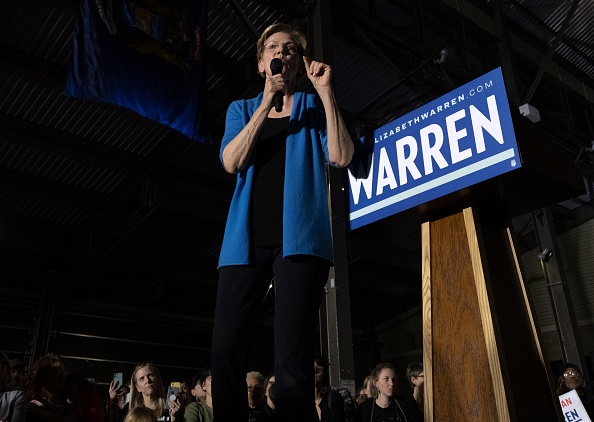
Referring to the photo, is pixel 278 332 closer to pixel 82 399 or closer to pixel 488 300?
pixel 488 300

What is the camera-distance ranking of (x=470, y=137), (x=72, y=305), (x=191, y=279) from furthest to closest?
(x=191, y=279) → (x=72, y=305) → (x=470, y=137)

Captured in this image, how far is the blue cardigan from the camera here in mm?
1113

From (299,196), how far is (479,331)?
0.45 meters

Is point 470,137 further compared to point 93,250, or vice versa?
point 93,250

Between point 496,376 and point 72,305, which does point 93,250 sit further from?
point 496,376

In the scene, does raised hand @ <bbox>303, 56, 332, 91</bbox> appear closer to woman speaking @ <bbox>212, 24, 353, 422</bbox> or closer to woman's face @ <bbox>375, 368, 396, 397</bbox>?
woman speaking @ <bbox>212, 24, 353, 422</bbox>

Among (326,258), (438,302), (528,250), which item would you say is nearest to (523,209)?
(438,302)

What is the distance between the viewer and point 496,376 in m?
1.11

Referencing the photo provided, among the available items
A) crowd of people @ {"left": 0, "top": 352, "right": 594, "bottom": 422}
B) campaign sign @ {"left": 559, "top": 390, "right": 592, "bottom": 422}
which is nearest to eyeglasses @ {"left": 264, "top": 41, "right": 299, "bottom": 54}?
crowd of people @ {"left": 0, "top": 352, "right": 594, "bottom": 422}

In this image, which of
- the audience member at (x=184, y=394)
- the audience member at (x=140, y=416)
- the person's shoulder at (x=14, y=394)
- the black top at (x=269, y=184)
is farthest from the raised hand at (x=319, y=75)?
the audience member at (x=184, y=394)

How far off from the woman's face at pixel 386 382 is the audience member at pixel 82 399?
1.90 metres

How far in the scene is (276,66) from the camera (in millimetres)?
1253

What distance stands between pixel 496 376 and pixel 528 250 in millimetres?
12208

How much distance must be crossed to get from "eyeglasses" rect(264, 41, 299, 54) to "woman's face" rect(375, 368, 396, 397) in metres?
3.28
